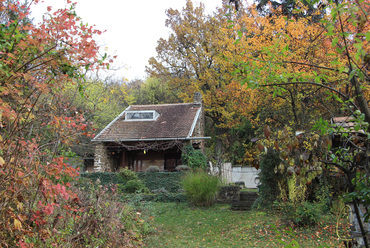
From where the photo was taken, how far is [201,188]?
11062 millimetres

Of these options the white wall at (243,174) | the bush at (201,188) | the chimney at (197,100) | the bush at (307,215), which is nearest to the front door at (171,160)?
the white wall at (243,174)

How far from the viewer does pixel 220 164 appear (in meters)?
14.5

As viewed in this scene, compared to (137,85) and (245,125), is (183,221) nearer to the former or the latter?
(245,125)

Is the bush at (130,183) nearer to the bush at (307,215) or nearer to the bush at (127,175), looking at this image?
the bush at (127,175)

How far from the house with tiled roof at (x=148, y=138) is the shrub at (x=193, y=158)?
17.8 inches

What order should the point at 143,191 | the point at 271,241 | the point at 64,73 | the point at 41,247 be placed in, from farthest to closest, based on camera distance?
1. the point at 143,191
2. the point at 271,241
3. the point at 41,247
4. the point at 64,73

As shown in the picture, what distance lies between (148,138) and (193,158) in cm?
316

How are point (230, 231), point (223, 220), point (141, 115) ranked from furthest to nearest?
point (141, 115)
point (223, 220)
point (230, 231)

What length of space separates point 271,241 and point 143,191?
791 centimetres

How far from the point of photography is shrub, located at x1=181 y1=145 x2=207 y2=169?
605 inches

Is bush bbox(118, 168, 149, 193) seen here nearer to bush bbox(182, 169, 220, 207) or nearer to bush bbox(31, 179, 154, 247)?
bush bbox(182, 169, 220, 207)

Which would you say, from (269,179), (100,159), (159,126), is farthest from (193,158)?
(269,179)

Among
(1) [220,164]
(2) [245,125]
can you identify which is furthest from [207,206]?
(2) [245,125]

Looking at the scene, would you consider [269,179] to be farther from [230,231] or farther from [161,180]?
[161,180]
